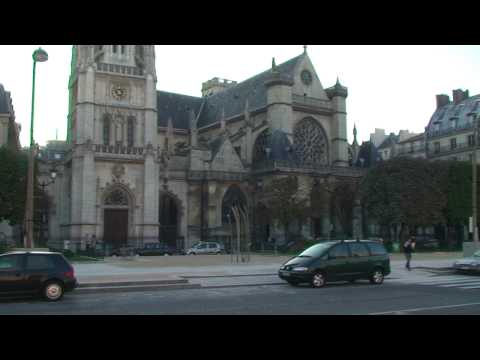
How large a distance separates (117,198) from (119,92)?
35.3 ft

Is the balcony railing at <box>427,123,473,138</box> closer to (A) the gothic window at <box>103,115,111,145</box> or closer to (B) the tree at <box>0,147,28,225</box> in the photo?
(A) the gothic window at <box>103,115,111,145</box>

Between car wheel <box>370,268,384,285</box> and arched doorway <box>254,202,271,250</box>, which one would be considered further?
arched doorway <box>254,202,271,250</box>

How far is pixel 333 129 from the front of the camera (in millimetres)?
65812

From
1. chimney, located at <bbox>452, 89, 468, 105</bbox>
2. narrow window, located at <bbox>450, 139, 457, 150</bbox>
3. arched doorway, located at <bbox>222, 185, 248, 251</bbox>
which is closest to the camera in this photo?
arched doorway, located at <bbox>222, 185, 248, 251</bbox>

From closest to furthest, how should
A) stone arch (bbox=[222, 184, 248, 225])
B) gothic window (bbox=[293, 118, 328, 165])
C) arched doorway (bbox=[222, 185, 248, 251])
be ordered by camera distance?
1. arched doorway (bbox=[222, 185, 248, 251])
2. stone arch (bbox=[222, 184, 248, 225])
3. gothic window (bbox=[293, 118, 328, 165])

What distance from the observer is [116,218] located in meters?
51.7

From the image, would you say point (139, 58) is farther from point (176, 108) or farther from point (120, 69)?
point (176, 108)

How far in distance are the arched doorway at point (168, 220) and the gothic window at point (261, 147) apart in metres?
11.3

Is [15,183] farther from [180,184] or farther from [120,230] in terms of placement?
[180,184]

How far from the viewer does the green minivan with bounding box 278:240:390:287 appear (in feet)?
66.6

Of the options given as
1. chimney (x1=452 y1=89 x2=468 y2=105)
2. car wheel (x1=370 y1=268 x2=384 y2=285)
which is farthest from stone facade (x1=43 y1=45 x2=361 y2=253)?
car wheel (x1=370 y1=268 x2=384 y2=285)

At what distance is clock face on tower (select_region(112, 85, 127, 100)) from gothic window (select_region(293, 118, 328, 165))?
20.2 metres

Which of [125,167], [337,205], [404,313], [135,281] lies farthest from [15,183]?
[404,313]

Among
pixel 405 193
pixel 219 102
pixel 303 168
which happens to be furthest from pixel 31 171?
pixel 219 102
